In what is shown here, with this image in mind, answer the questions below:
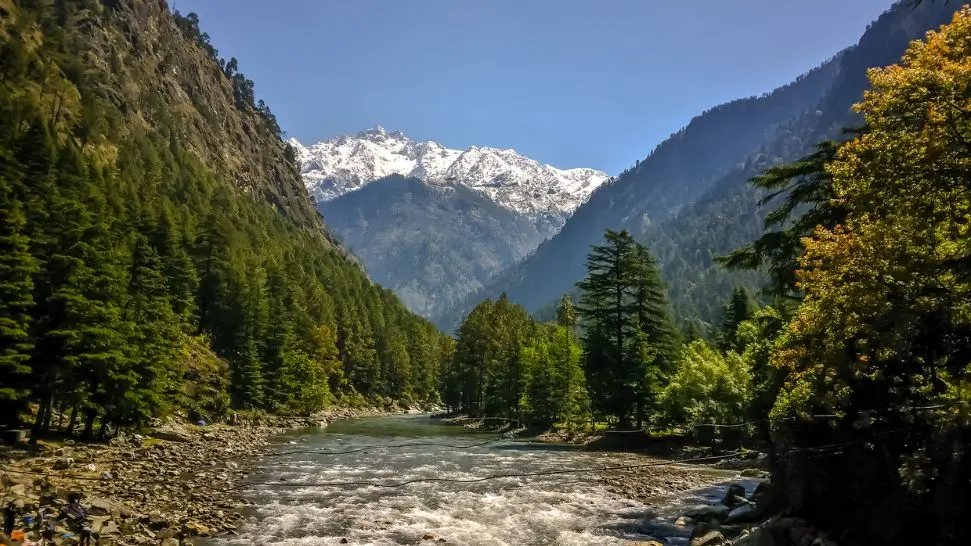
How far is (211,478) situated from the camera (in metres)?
29.7

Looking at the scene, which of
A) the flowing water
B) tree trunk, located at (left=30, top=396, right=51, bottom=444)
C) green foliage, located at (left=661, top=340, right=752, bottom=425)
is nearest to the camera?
the flowing water

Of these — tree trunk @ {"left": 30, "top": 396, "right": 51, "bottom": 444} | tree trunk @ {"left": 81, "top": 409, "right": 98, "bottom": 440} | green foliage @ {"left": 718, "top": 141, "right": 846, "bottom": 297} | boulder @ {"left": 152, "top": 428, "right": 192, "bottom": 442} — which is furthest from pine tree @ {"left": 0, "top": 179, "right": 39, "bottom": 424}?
green foliage @ {"left": 718, "top": 141, "right": 846, "bottom": 297}

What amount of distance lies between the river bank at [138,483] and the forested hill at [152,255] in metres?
2.96

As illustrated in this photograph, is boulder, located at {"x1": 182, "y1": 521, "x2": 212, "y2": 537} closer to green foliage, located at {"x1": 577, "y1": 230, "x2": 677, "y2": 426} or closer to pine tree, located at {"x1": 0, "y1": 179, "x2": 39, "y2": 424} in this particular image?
pine tree, located at {"x1": 0, "y1": 179, "x2": 39, "y2": 424}

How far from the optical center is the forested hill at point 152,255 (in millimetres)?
32438

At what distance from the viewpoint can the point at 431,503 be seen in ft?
84.5

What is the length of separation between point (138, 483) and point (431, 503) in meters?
13.4

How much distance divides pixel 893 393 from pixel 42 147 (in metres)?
67.1

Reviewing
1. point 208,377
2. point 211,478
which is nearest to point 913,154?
point 211,478

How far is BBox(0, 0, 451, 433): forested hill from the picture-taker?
106ft

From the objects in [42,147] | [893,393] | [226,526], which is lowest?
[226,526]

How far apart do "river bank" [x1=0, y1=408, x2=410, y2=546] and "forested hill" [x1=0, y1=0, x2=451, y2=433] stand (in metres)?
2.96

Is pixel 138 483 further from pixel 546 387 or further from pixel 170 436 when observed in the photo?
pixel 546 387

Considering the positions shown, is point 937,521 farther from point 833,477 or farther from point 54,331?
point 54,331
